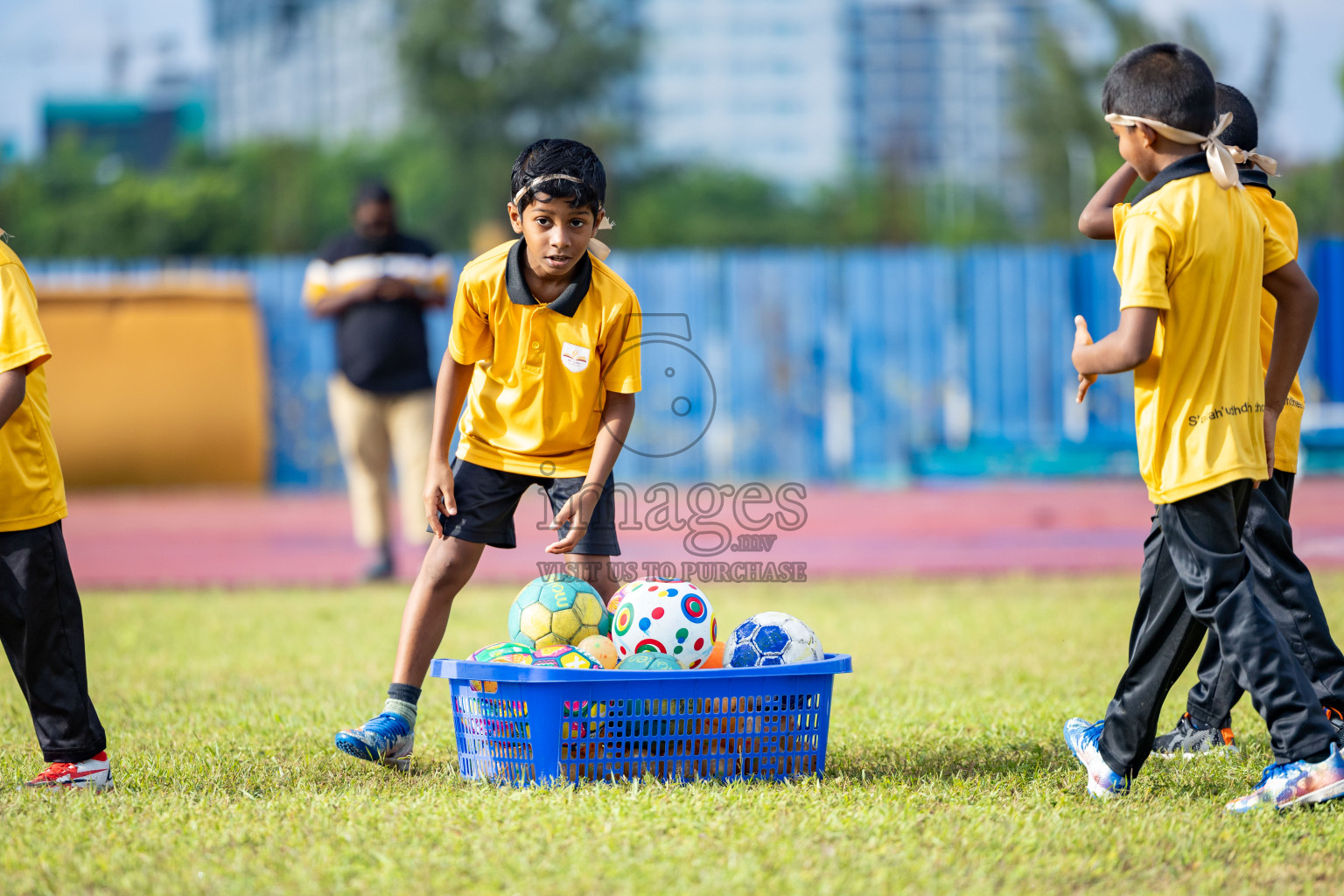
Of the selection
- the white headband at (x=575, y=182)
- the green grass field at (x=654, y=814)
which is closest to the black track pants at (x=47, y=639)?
the green grass field at (x=654, y=814)

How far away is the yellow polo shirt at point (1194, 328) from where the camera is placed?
3.49 m

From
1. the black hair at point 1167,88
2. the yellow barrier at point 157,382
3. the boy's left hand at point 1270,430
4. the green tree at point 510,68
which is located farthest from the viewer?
the green tree at point 510,68

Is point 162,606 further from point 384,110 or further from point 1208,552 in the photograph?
point 384,110

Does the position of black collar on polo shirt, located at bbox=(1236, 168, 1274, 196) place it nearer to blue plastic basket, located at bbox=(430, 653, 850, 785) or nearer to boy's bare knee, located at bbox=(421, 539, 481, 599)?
blue plastic basket, located at bbox=(430, 653, 850, 785)

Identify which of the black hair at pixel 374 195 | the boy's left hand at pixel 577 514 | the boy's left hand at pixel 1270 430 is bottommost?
the boy's left hand at pixel 577 514

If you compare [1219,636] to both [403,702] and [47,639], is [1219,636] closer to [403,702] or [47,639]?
[403,702]


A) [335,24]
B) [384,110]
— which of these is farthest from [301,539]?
[335,24]

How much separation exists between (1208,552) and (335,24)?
104 metres

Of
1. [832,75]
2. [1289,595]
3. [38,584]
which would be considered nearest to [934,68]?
[832,75]

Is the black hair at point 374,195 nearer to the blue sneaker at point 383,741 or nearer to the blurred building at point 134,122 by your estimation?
the blue sneaker at point 383,741

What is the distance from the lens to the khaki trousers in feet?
28.8

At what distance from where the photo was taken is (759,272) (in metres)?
17.7

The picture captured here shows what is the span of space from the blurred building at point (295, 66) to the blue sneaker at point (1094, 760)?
304ft

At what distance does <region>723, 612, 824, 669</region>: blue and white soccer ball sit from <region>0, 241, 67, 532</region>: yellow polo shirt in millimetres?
1954
